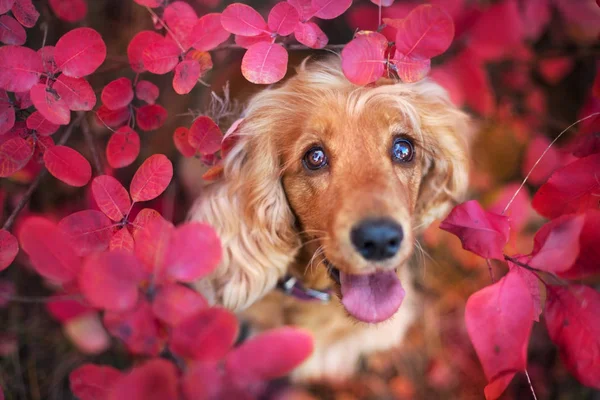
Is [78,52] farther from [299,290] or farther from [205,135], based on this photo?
[299,290]

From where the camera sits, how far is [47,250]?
855 millimetres

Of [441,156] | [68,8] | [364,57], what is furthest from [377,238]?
[68,8]

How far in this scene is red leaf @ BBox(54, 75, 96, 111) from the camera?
3.76 ft

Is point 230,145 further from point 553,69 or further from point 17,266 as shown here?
point 553,69

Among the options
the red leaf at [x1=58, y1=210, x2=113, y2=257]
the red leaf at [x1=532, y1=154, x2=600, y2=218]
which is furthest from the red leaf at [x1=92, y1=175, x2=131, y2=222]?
the red leaf at [x1=532, y1=154, x2=600, y2=218]

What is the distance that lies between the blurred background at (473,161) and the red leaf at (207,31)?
0.85 ft

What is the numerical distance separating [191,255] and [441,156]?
1101mm

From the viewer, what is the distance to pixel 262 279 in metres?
1.65

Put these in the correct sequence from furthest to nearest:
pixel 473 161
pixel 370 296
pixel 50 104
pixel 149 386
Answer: pixel 473 161, pixel 370 296, pixel 50 104, pixel 149 386

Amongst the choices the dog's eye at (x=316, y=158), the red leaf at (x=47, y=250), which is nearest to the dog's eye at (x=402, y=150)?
the dog's eye at (x=316, y=158)

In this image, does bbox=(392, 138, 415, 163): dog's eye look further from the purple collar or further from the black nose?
the purple collar

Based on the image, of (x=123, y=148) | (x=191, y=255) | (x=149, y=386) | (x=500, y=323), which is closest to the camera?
(x=149, y=386)

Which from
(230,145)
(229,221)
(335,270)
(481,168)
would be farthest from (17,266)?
(481,168)

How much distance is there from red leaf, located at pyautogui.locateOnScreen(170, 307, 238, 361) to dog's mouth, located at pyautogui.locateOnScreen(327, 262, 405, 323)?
2.24 feet
